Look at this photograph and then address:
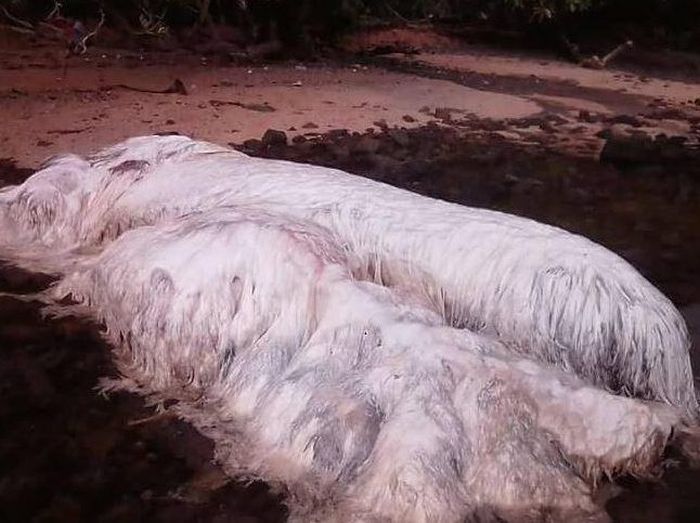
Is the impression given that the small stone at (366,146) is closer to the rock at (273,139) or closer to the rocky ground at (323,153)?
the rocky ground at (323,153)

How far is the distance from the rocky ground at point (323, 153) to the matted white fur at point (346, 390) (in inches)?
4.8

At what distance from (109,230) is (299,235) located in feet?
3.52

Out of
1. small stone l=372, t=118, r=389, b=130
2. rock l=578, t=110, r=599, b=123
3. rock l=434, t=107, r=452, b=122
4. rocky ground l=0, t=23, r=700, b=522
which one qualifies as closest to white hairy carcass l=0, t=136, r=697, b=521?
rocky ground l=0, t=23, r=700, b=522

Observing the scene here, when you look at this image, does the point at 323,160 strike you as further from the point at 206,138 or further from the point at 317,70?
the point at 317,70

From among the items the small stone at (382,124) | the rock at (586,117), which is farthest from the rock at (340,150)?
the rock at (586,117)

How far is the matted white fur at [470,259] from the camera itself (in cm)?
308

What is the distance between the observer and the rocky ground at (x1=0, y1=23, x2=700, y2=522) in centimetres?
283

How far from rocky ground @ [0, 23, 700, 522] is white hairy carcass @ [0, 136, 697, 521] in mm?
142

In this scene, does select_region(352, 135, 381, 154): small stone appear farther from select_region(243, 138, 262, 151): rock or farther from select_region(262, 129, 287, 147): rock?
select_region(243, 138, 262, 151): rock

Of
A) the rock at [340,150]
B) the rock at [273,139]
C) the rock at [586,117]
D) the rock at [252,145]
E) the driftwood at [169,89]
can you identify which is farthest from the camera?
the driftwood at [169,89]

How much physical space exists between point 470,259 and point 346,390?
68cm

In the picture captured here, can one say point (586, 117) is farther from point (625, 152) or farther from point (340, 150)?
point (340, 150)

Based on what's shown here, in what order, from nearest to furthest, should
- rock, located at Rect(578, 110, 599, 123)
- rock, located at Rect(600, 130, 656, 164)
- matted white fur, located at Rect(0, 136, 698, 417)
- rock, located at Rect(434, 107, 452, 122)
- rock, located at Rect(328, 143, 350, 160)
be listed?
matted white fur, located at Rect(0, 136, 698, 417), rock, located at Rect(328, 143, 350, 160), rock, located at Rect(600, 130, 656, 164), rock, located at Rect(434, 107, 452, 122), rock, located at Rect(578, 110, 599, 123)

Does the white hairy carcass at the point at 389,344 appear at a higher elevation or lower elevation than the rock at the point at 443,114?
higher
